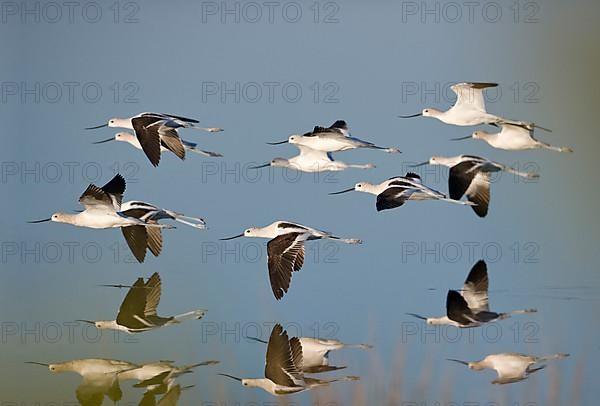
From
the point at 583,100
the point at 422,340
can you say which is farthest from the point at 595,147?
the point at 422,340

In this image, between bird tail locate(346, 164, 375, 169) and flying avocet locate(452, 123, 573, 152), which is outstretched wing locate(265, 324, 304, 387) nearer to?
bird tail locate(346, 164, 375, 169)

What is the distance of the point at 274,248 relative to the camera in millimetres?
7031

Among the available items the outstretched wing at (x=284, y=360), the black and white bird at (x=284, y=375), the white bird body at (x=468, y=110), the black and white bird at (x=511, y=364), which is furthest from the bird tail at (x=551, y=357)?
the white bird body at (x=468, y=110)

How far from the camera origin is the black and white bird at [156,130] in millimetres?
7434

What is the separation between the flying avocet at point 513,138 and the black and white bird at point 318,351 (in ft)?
6.30

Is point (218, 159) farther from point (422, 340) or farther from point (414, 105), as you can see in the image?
point (422, 340)

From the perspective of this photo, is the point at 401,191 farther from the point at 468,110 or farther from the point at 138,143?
the point at 138,143

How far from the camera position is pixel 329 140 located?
775 cm

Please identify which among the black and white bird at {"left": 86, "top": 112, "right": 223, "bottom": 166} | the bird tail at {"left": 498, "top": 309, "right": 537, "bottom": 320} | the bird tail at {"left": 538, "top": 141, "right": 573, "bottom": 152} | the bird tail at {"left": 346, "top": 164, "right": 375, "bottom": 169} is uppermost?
the black and white bird at {"left": 86, "top": 112, "right": 223, "bottom": 166}

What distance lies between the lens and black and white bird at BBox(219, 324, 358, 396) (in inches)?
249

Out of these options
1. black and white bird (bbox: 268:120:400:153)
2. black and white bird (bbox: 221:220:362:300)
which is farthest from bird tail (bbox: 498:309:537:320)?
black and white bird (bbox: 268:120:400:153)

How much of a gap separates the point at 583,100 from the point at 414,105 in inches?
A: 53.3

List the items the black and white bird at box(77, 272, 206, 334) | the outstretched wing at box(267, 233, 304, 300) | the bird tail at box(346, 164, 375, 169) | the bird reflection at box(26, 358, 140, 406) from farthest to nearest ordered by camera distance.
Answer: the bird tail at box(346, 164, 375, 169)
the black and white bird at box(77, 272, 206, 334)
the outstretched wing at box(267, 233, 304, 300)
the bird reflection at box(26, 358, 140, 406)

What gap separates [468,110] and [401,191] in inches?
31.5
